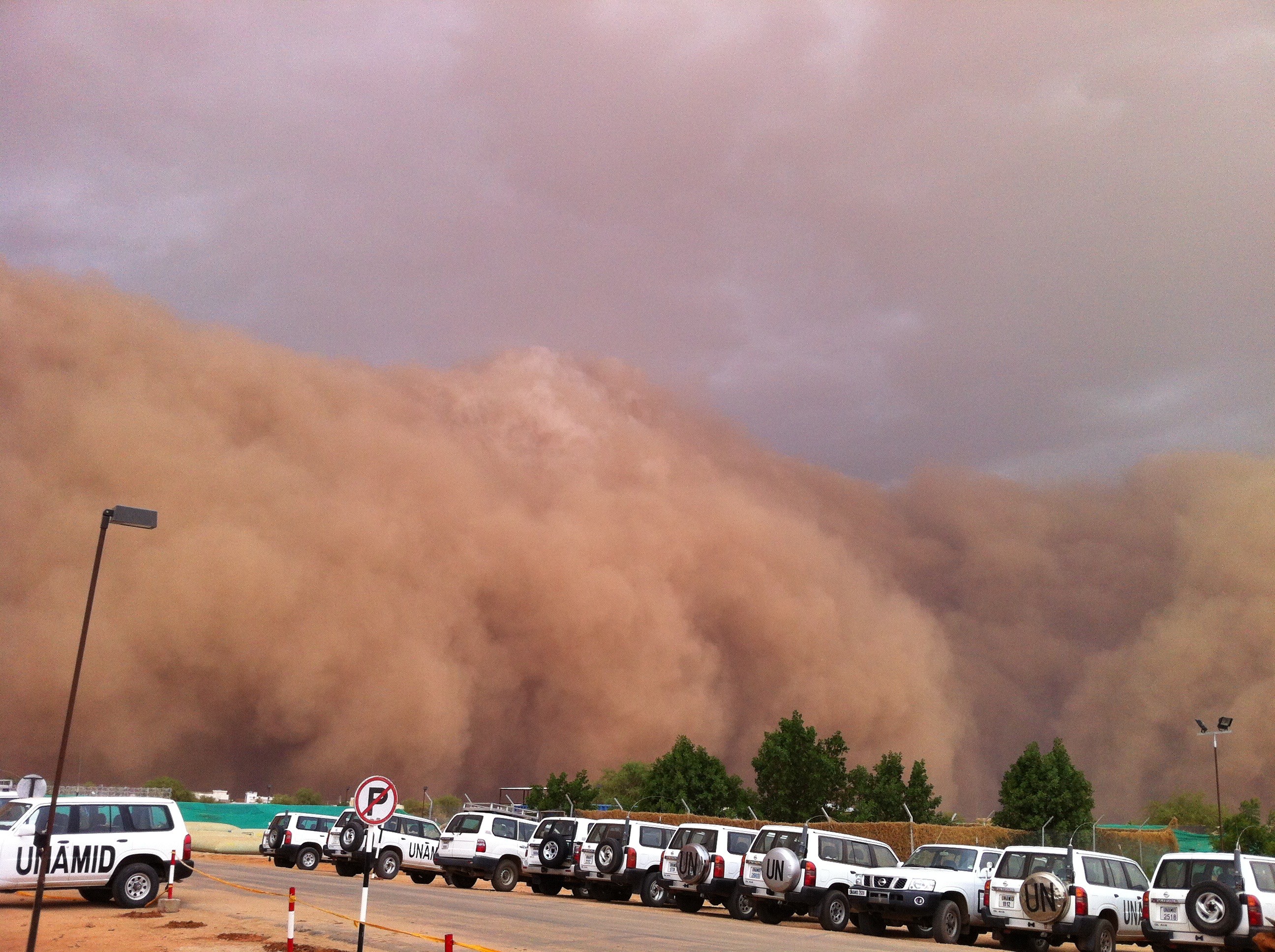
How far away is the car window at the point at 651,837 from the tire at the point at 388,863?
7546mm

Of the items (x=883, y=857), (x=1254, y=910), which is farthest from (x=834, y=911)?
(x=1254, y=910)

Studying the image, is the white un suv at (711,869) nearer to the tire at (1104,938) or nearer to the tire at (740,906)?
the tire at (740,906)

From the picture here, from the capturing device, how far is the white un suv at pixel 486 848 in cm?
2520

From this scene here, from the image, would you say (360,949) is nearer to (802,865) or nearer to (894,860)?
(802,865)

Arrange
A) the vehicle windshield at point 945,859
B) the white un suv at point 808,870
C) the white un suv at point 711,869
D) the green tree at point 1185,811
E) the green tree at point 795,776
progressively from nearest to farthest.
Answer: the vehicle windshield at point 945,859, the white un suv at point 808,870, the white un suv at point 711,869, the green tree at point 795,776, the green tree at point 1185,811

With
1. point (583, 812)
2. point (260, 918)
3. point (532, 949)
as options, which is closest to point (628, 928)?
point (532, 949)

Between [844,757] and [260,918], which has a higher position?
[844,757]

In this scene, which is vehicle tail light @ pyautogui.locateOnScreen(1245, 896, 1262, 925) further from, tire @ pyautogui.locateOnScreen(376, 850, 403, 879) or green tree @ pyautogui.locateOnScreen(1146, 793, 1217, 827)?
green tree @ pyautogui.locateOnScreen(1146, 793, 1217, 827)

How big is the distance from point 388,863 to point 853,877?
12.7m

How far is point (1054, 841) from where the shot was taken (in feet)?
99.3

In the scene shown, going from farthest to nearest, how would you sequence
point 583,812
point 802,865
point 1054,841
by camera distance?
point 583,812 < point 1054,841 < point 802,865

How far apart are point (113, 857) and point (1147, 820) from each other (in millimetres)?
81263

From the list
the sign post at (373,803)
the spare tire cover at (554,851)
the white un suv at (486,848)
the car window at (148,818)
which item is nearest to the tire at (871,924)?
the spare tire cover at (554,851)

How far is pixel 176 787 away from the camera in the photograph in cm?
7594
